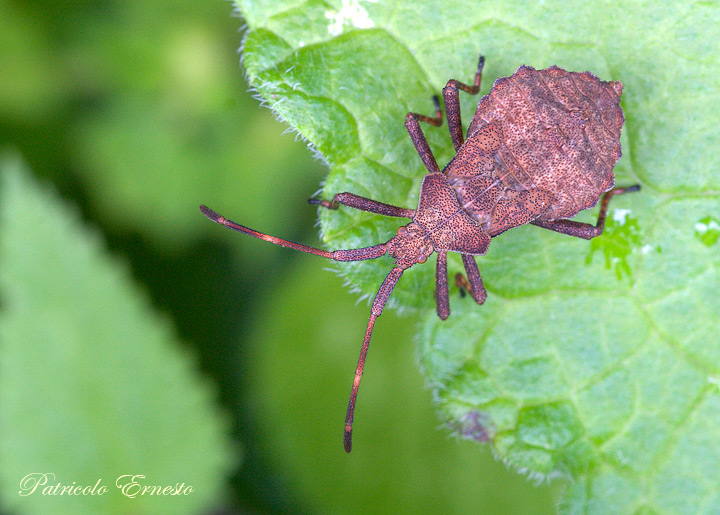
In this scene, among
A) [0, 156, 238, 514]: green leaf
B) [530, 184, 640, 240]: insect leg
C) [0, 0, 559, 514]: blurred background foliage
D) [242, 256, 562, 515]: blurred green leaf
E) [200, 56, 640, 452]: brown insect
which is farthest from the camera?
[0, 0, 559, 514]: blurred background foliage

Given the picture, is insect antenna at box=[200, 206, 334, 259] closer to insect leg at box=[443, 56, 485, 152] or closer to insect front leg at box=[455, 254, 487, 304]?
insect front leg at box=[455, 254, 487, 304]

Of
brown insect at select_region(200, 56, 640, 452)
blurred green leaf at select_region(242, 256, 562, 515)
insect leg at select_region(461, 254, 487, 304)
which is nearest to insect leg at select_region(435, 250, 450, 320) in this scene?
brown insect at select_region(200, 56, 640, 452)

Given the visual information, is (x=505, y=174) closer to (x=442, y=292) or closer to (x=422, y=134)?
(x=422, y=134)

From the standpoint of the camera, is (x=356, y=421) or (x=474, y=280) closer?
(x=474, y=280)

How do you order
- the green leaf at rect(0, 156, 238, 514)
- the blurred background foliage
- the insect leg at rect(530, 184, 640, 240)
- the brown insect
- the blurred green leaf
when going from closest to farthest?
the brown insect → the insect leg at rect(530, 184, 640, 240) → the green leaf at rect(0, 156, 238, 514) → the blurred green leaf → the blurred background foliage

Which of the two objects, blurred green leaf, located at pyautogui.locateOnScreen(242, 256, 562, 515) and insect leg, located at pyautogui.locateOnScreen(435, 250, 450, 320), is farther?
blurred green leaf, located at pyautogui.locateOnScreen(242, 256, 562, 515)

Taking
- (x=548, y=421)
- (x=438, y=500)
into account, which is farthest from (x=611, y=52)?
(x=438, y=500)

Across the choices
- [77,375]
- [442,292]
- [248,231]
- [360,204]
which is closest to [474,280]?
[442,292]
